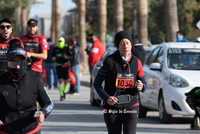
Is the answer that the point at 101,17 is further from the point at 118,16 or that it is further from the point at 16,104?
the point at 16,104

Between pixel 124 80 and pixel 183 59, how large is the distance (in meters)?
5.26

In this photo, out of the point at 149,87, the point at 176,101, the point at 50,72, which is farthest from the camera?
the point at 50,72

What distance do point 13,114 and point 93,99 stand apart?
9.65 m

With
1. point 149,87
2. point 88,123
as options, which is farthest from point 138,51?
point 88,123

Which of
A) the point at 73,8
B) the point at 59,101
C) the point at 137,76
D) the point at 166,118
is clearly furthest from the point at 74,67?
the point at 73,8

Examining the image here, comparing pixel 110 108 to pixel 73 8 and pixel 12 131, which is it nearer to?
pixel 12 131

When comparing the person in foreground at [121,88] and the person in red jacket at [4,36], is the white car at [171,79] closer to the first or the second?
the person in red jacket at [4,36]

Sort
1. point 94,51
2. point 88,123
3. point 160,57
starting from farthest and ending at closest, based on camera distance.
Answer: point 94,51, point 160,57, point 88,123

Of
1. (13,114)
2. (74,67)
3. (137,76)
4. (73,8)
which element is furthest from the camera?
(73,8)

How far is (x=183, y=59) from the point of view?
34.6 ft

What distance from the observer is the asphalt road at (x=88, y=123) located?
920 centimetres

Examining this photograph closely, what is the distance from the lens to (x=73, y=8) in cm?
7212

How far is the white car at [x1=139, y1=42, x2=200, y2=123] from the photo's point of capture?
9.64 m

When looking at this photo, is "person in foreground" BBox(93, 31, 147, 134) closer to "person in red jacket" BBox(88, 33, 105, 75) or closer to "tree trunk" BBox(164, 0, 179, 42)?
"person in red jacket" BBox(88, 33, 105, 75)
